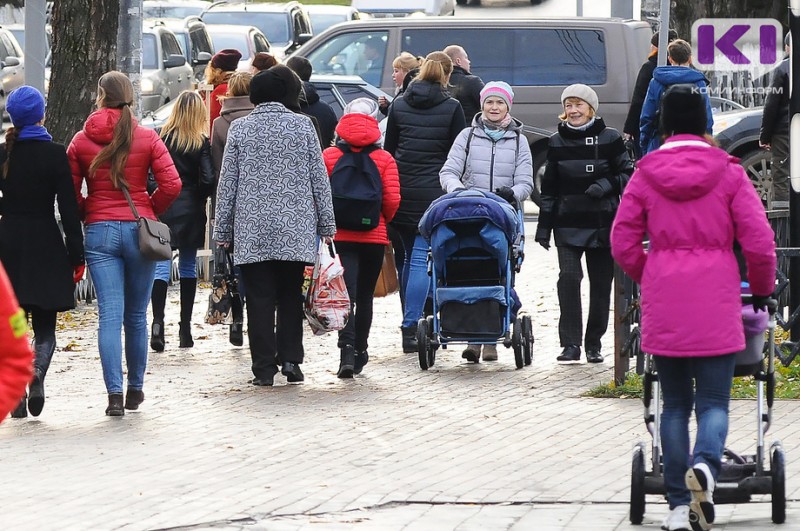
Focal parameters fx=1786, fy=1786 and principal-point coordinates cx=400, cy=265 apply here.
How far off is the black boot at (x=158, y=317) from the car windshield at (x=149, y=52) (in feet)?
58.9

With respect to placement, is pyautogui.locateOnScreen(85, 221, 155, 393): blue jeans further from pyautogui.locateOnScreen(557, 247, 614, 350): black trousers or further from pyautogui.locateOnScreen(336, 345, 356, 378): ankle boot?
pyautogui.locateOnScreen(557, 247, 614, 350): black trousers

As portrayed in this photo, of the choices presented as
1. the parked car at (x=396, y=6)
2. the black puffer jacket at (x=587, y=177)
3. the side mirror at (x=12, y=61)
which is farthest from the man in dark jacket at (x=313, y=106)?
the parked car at (x=396, y=6)

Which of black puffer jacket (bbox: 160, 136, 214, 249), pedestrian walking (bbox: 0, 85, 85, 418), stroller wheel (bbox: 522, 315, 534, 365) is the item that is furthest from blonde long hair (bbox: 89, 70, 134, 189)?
stroller wheel (bbox: 522, 315, 534, 365)

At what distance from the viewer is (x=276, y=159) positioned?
9.95m

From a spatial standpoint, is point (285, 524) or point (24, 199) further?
point (24, 199)

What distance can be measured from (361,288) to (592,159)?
1630 mm

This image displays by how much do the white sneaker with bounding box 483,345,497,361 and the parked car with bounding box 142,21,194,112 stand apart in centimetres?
1774

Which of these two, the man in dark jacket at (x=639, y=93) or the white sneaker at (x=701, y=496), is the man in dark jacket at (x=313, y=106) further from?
the white sneaker at (x=701, y=496)

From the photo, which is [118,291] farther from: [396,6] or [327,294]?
[396,6]

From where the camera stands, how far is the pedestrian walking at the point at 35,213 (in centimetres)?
893

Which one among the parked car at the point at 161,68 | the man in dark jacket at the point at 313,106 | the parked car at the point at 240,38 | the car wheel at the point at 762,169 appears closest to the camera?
the man in dark jacket at the point at 313,106

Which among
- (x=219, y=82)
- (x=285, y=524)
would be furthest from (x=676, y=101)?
(x=219, y=82)

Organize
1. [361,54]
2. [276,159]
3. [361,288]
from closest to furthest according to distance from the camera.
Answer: [276,159]
[361,288]
[361,54]

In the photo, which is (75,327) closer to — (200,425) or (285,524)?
(200,425)
